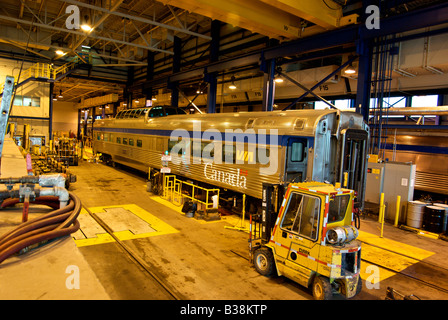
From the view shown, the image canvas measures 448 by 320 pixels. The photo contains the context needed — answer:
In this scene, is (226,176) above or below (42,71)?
below

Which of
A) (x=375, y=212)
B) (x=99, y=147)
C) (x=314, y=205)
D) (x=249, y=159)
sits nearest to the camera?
(x=314, y=205)

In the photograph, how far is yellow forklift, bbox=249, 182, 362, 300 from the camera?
5.06m

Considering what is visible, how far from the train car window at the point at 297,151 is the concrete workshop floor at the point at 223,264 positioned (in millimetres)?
2669

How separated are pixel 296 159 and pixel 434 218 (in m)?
5.01

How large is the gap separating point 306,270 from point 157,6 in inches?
654

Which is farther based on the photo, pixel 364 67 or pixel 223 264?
pixel 364 67

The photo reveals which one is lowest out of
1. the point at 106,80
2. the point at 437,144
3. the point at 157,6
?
the point at 437,144

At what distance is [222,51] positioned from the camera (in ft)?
61.4

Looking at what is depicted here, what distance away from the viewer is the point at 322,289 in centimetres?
509

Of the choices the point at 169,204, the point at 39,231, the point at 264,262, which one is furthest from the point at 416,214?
the point at 39,231

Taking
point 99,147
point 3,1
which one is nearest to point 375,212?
point 99,147

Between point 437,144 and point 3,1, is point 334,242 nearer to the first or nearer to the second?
point 437,144


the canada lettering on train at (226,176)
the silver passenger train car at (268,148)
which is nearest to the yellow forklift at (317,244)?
the silver passenger train car at (268,148)

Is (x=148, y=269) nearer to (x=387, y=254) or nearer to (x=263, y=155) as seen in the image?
(x=263, y=155)
